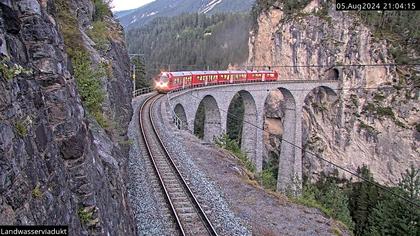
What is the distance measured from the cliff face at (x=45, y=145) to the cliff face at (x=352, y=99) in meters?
47.2

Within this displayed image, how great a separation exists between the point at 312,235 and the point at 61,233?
976 centimetres

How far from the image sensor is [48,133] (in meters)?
5.11

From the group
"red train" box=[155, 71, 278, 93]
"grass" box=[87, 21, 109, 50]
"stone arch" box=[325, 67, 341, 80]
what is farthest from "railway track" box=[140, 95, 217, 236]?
"stone arch" box=[325, 67, 341, 80]

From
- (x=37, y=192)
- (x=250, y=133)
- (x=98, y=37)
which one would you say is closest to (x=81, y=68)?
(x=37, y=192)

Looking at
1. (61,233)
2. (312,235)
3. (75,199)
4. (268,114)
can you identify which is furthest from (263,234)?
(268,114)

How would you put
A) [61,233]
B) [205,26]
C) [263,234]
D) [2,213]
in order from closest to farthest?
[2,213]
[61,233]
[263,234]
[205,26]

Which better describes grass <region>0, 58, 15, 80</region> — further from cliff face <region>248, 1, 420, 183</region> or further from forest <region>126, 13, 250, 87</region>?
forest <region>126, 13, 250, 87</region>

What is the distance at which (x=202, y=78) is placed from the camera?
1490 inches

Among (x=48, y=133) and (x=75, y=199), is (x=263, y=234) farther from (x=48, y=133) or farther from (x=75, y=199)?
(x=48, y=133)

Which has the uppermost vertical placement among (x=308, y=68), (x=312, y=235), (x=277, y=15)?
(x=277, y=15)

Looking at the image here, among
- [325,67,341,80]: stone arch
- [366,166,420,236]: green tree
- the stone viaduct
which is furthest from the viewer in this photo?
[325,67,341,80]: stone arch

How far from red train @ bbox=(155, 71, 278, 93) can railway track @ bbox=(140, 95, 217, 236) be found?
45.2ft

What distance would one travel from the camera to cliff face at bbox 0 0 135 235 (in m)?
4.01

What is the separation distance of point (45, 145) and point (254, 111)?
37.4 meters
